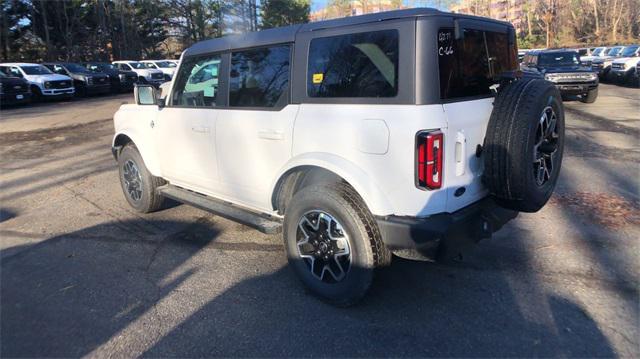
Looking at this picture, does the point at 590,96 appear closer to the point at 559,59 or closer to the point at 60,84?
the point at 559,59

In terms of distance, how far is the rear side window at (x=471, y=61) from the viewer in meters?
2.76

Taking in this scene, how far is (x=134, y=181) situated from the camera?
527cm

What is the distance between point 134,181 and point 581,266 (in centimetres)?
474

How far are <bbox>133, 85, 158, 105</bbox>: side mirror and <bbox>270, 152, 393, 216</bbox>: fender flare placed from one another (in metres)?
2.45

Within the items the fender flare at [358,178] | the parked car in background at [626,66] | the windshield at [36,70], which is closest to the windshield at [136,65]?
the windshield at [36,70]

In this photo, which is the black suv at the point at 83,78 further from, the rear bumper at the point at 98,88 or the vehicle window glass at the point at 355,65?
the vehicle window glass at the point at 355,65

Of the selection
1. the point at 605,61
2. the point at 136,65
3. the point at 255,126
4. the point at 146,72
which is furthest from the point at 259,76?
the point at 136,65

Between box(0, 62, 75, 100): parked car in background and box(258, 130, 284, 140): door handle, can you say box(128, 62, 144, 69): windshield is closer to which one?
box(0, 62, 75, 100): parked car in background

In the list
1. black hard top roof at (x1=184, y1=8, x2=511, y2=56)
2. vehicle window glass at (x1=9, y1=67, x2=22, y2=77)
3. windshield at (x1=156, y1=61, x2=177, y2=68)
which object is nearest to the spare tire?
black hard top roof at (x1=184, y1=8, x2=511, y2=56)

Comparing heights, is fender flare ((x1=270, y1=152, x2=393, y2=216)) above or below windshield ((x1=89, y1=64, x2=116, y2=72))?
below

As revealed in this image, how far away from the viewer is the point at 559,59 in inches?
604

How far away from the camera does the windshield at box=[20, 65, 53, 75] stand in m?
20.2

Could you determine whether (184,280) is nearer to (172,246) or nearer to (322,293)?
(172,246)

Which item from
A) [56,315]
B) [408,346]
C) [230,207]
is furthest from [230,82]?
[408,346]
